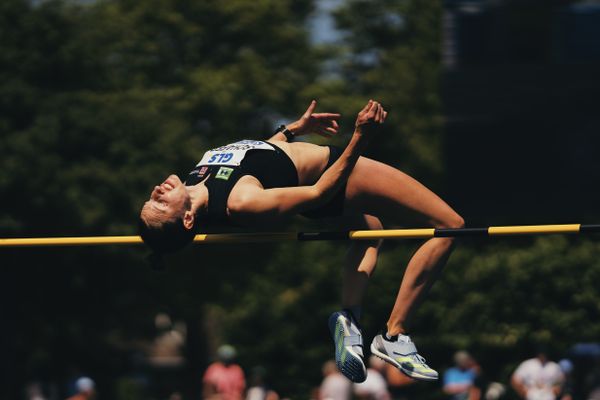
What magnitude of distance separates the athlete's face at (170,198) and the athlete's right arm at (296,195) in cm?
28

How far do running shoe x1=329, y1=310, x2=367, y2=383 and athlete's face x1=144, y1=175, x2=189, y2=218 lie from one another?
3.70ft

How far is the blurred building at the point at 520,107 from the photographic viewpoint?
15758 mm

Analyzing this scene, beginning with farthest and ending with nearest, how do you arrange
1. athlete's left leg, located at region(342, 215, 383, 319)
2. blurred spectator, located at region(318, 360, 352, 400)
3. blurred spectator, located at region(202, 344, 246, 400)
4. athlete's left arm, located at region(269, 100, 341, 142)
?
1. blurred spectator, located at region(202, 344, 246, 400)
2. blurred spectator, located at region(318, 360, 352, 400)
3. athlete's left arm, located at region(269, 100, 341, 142)
4. athlete's left leg, located at region(342, 215, 383, 319)

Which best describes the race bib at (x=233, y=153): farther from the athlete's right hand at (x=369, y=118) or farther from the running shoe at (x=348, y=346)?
the running shoe at (x=348, y=346)

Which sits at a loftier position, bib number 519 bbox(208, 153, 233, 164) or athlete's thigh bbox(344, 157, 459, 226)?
bib number 519 bbox(208, 153, 233, 164)

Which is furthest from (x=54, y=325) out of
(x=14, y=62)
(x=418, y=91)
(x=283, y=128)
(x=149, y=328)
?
(x=283, y=128)

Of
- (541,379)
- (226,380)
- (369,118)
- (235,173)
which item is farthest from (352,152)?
(226,380)

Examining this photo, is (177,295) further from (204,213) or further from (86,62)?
(204,213)

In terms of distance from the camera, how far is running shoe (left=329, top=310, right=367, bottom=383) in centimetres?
744

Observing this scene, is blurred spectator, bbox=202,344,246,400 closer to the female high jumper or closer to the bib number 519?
the female high jumper

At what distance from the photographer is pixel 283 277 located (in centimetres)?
2150

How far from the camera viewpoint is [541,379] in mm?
13016

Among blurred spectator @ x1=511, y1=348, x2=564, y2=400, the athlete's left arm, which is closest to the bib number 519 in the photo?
the athlete's left arm

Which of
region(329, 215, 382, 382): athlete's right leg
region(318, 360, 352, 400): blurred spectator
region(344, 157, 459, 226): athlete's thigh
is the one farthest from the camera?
region(318, 360, 352, 400): blurred spectator
